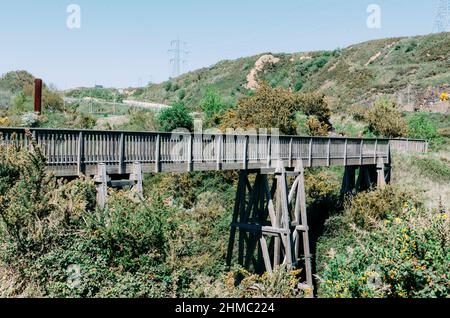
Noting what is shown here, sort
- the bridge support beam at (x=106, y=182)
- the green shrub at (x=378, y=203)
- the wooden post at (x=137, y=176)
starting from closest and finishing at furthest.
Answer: the bridge support beam at (x=106, y=182) < the wooden post at (x=137, y=176) < the green shrub at (x=378, y=203)

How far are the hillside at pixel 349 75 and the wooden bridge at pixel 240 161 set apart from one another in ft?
96.9

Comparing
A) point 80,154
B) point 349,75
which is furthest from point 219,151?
point 349,75

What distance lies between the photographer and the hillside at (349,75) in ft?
165

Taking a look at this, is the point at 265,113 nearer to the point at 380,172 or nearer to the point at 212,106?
the point at 380,172

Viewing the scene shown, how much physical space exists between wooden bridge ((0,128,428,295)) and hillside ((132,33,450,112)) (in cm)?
2954

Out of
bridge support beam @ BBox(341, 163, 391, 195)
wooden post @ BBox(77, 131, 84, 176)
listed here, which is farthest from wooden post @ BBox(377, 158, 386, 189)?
wooden post @ BBox(77, 131, 84, 176)

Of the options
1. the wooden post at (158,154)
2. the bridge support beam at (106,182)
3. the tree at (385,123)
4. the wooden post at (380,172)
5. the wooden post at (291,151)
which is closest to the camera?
the bridge support beam at (106,182)

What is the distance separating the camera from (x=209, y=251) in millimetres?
21891

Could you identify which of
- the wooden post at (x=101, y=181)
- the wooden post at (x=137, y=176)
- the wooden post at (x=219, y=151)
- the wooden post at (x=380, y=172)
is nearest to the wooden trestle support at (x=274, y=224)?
the wooden post at (x=219, y=151)

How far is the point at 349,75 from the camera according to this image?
2429 inches

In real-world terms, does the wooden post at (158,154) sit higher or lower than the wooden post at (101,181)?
higher

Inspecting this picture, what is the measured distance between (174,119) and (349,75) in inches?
1442

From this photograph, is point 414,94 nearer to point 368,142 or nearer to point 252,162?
point 368,142

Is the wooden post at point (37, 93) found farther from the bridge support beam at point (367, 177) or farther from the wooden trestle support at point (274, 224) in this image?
the bridge support beam at point (367, 177)
